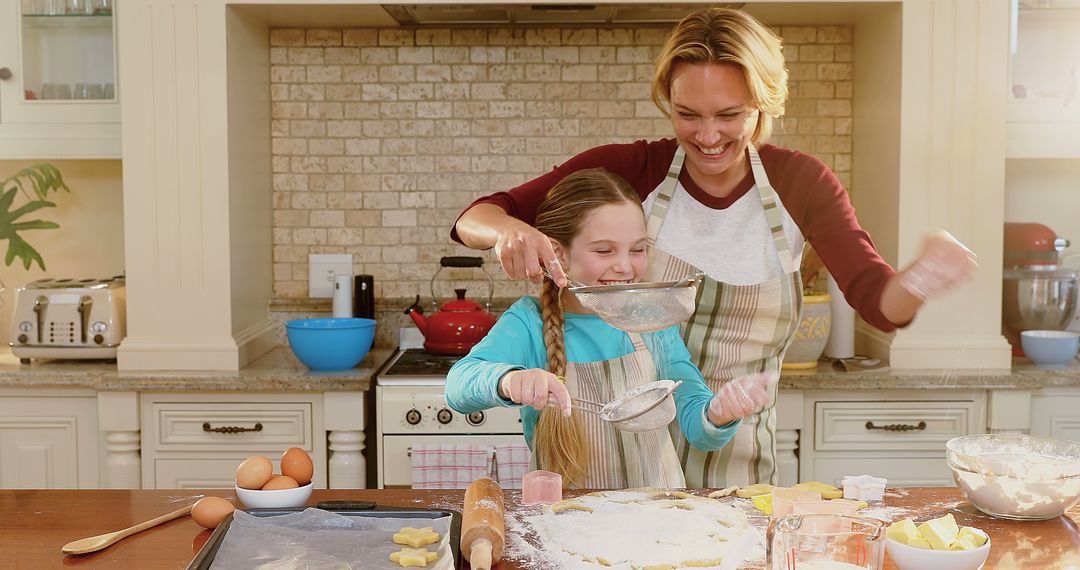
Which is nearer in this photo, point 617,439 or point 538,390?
point 538,390

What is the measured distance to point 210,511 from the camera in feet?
5.37

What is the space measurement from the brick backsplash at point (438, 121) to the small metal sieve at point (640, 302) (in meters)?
1.97

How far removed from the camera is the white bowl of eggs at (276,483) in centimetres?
170

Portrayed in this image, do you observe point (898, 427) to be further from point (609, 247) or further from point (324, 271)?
point (324, 271)

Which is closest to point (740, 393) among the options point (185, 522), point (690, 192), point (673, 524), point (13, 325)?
point (673, 524)

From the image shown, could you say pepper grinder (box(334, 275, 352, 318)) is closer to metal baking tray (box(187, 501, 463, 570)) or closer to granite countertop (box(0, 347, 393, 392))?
granite countertop (box(0, 347, 393, 392))

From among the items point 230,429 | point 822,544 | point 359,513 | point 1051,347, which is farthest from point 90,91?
point 1051,347

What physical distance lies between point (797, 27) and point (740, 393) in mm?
2319

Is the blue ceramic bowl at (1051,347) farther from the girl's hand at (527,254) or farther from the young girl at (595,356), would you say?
the girl's hand at (527,254)

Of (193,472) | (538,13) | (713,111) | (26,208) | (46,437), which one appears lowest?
(193,472)

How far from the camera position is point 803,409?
314 centimetres

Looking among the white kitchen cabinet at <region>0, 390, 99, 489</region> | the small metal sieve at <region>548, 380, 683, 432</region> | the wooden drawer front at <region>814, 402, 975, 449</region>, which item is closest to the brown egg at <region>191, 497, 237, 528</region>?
the small metal sieve at <region>548, 380, 683, 432</region>

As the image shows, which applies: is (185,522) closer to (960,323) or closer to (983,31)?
(960,323)

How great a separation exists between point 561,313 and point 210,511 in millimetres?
760
